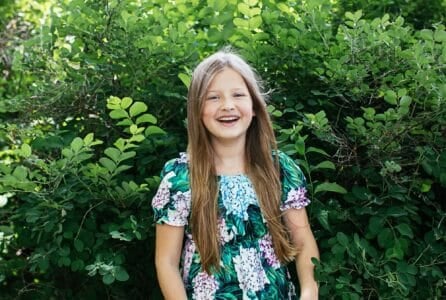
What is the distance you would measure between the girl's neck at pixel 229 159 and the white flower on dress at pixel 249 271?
257 millimetres

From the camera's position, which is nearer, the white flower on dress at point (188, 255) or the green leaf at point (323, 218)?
the white flower on dress at point (188, 255)

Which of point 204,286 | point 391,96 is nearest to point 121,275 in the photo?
point 204,286

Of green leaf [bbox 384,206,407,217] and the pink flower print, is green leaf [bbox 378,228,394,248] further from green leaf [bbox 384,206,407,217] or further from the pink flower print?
the pink flower print

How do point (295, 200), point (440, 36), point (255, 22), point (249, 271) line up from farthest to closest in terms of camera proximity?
point (255, 22), point (440, 36), point (295, 200), point (249, 271)

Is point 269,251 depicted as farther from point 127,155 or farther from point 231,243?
point 127,155

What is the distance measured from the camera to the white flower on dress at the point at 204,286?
8.14ft

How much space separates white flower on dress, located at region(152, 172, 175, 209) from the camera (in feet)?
8.26

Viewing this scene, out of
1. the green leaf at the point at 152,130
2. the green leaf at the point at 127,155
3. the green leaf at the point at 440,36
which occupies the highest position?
the green leaf at the point at 440,36

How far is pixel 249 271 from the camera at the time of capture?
2.48 meters

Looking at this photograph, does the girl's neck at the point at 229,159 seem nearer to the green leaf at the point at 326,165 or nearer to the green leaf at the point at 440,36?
the green leaf at the point at 326,165

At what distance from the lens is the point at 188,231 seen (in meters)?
2.55

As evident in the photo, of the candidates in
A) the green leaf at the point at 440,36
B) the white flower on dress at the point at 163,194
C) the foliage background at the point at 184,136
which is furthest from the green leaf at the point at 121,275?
the green leaf at the point at 440,36

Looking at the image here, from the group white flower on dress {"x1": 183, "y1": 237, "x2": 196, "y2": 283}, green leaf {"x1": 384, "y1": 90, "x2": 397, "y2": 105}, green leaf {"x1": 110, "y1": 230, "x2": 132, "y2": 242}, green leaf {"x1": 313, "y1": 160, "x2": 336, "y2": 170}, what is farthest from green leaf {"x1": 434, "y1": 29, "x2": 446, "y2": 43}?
green leaf {"x1": 110, "y1": 230, "x2": 132, "y2": 242}

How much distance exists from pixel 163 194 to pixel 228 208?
21cm
